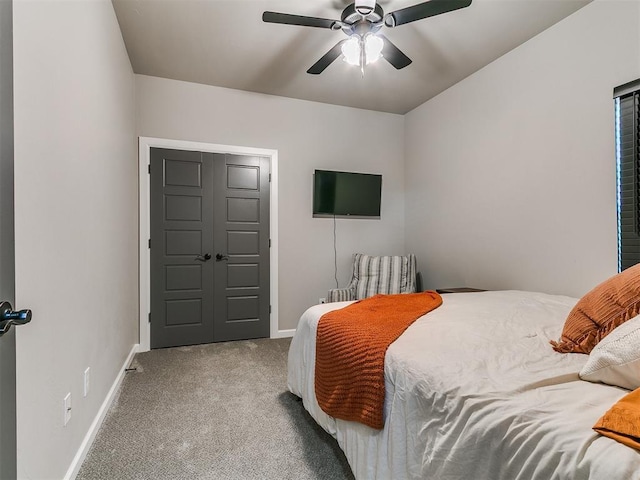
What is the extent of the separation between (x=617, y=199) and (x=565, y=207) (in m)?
0.33

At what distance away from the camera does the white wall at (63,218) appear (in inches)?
43.1

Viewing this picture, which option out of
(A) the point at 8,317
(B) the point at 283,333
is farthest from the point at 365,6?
(B) the point at 283,333

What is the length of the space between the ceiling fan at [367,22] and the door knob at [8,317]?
1.93 metres

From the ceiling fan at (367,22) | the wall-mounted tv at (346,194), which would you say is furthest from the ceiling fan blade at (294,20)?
the wall-mounted tv at (346,194)

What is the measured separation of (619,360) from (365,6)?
6.96 ft

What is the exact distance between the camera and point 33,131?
115 centimetres

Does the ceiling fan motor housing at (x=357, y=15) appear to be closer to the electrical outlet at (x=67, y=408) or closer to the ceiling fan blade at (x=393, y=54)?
the ceiling fan blade at (x=393, y=54)

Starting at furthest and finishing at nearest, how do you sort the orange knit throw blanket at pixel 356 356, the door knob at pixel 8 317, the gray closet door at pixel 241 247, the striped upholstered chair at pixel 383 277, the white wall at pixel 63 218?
the striped upholstered chair at pixel 383 277 < the gray closet door at pixel 241 247 < the orange knit throw blanket at pixel 356 356 < the white wall at pixel 63 218 < the door knob at pixel 8 317

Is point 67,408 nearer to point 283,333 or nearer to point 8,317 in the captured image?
point 8,317

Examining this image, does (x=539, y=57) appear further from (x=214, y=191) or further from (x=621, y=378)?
(x=214, y=191)

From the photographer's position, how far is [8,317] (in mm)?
824

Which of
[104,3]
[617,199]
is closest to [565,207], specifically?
[617,199]

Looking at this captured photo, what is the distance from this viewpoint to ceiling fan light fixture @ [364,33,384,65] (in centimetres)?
220

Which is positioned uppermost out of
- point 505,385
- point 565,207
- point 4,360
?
point 565,207
